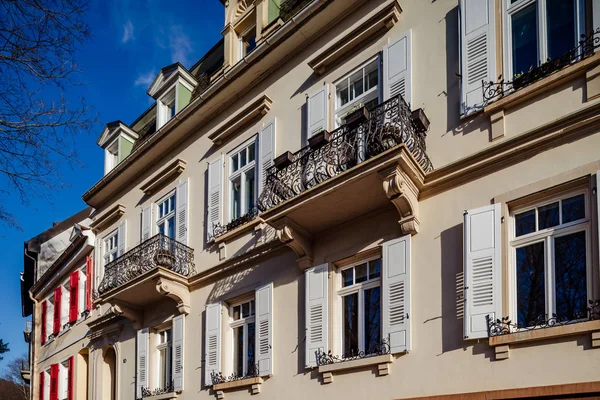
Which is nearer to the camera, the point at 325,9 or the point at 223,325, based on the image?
the point at 325,9

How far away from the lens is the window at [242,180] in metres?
12.5

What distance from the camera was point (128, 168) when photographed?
55.2 ft

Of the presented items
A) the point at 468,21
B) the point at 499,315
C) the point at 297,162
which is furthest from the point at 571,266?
the point at 297,162

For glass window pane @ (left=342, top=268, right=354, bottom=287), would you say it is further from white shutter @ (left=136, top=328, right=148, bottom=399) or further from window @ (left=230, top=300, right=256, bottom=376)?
white shutter @ (left=136, top=328, right=148, bottom=399)

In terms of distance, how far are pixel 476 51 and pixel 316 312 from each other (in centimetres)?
463

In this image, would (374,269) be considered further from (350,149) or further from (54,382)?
(54,382)

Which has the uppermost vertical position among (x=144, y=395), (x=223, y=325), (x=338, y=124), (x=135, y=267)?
(x=338, y=124)

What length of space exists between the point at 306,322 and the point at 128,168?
887 cm

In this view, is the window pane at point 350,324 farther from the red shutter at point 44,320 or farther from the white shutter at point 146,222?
the red shutter at point 44,320

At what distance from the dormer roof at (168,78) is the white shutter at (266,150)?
15.6 feet

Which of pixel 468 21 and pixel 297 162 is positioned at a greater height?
pixel 468 21

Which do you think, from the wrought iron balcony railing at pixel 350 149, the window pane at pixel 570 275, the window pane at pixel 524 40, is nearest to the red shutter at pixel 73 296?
the wrought iron balcony railing at pixel 350 149

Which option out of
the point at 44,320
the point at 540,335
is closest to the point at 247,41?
the point at 540,335

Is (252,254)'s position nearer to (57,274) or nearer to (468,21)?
(468,21)
